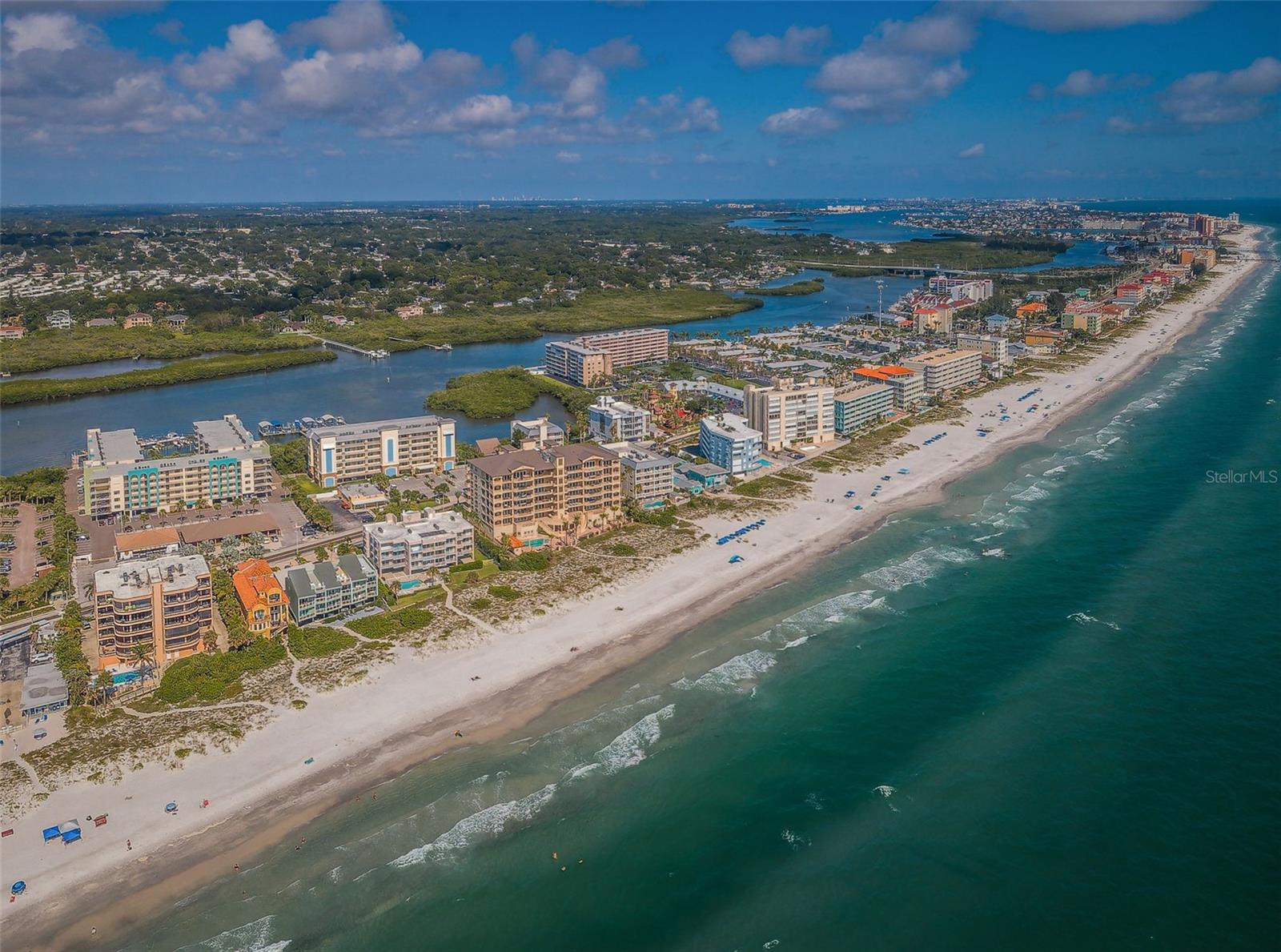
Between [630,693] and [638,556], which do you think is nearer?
[630,693]

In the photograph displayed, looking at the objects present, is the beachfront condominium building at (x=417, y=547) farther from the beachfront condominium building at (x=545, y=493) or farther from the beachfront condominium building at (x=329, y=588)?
the beachfront condominium building at (x=545, y=493)

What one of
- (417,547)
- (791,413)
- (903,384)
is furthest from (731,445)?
(903,384)

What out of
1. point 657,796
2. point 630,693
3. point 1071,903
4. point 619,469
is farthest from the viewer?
point 619,469

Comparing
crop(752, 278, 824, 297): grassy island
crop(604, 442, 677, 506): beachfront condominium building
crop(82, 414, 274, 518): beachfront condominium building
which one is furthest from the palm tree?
crop(752, 278, 824, 297): grassy island

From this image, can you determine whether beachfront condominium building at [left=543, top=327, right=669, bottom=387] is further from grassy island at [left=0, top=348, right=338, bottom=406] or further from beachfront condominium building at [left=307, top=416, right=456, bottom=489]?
grassy island at [left=0, top=348, right=338, bottom=406]

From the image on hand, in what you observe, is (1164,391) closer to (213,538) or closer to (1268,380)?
(1268,380)

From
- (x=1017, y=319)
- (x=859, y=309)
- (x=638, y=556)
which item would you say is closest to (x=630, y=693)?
(x=638, y=556)

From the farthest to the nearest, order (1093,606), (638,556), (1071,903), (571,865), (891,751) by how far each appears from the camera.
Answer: (638,556) < (1093,606) < (891,751) < (571,865) < (1071,903)
